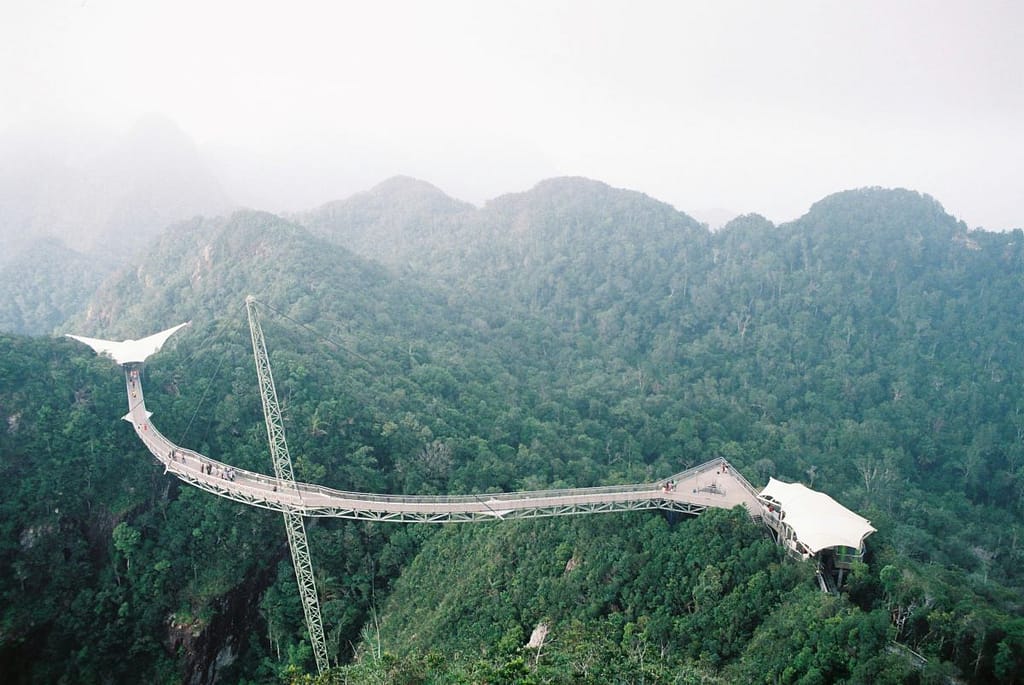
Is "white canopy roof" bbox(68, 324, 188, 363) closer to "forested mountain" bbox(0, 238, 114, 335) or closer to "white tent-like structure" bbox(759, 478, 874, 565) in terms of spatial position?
"white tent-like structure" bbox(759, 478, 874, 565)

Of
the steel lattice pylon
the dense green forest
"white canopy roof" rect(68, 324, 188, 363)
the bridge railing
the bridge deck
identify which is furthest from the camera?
"white canopy roof" rect(68, 324, 188, 363)

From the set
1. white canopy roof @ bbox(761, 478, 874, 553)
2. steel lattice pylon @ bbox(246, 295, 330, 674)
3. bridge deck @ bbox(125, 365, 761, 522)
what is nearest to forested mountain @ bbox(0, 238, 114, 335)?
bridge deck @ bbox(125, 365, 761, 522)

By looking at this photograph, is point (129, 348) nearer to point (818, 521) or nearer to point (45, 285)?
point (818, 521)

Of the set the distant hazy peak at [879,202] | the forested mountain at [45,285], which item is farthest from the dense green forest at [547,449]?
the forested mountain at [45,285]

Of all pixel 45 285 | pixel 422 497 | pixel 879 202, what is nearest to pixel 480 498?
pixel 422 497

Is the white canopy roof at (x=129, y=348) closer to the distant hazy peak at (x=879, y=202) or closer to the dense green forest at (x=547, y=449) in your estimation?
the dense green forest at (x=547, y=449)
